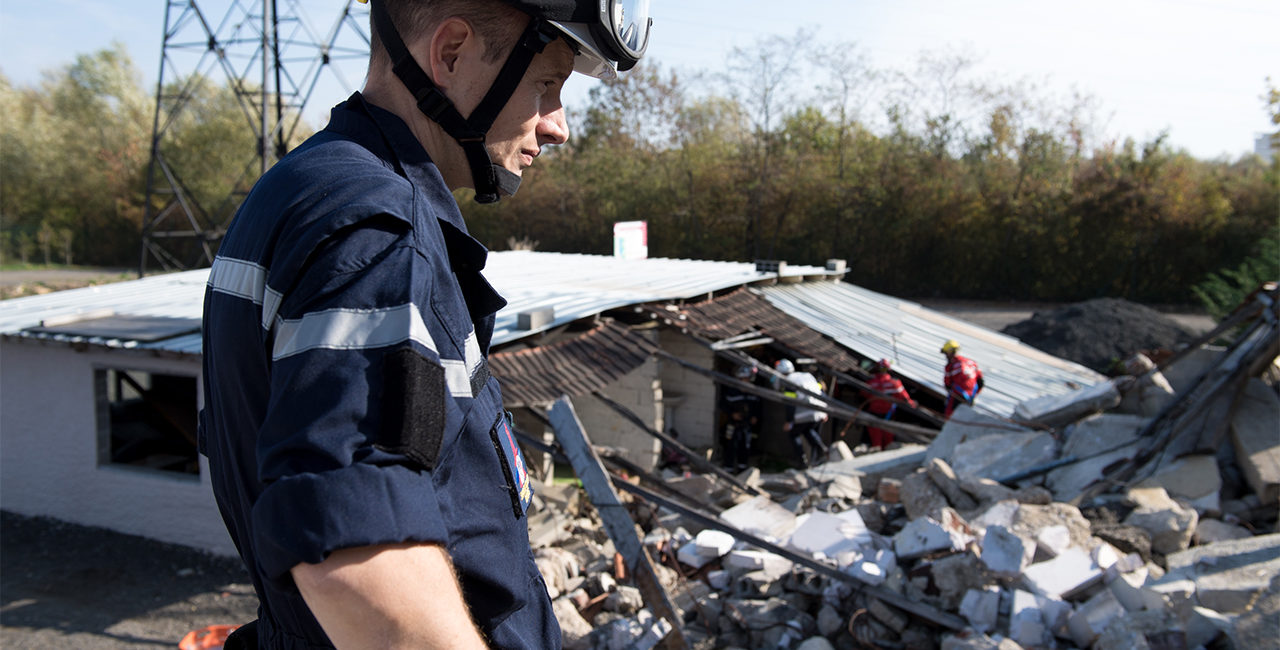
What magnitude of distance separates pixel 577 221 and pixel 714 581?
23.5m

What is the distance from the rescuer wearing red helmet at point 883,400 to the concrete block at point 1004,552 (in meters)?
4.55

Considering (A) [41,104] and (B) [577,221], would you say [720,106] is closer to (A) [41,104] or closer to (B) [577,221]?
(B) [577,221]

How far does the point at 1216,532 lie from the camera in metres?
5.55

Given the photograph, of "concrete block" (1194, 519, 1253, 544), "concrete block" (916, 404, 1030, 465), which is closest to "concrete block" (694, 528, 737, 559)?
"concrete block" (916, 404, 1030, 465)

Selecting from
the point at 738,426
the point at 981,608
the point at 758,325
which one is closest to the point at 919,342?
the point at 758,325

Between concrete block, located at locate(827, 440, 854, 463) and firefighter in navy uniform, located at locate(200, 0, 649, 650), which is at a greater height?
firefighter in navy uniform, located at locate(200, 0, 649, 650)

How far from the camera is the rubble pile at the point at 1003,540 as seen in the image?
162 inches

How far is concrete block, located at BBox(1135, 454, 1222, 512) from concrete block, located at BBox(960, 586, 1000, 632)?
2.71 meters

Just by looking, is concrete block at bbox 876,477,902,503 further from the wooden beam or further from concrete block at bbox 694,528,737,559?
the wooden beam

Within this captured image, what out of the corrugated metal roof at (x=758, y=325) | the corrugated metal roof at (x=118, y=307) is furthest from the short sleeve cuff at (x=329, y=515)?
the corrugated metal roof at (x=758, y=325)

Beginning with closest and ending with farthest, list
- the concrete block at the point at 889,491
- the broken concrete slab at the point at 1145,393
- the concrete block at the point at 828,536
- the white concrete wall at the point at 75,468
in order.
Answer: the concrete block at the point at 828,536 < the concrete block at the point at 889,491 < the white concrete wall at the point at 75,468 < the broken concrete slab at the point at 1145,393

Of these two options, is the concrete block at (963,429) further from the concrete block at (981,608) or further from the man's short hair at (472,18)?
the man's short hair at (472,18)

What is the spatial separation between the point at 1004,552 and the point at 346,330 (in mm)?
4628

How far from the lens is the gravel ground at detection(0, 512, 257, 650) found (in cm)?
567
